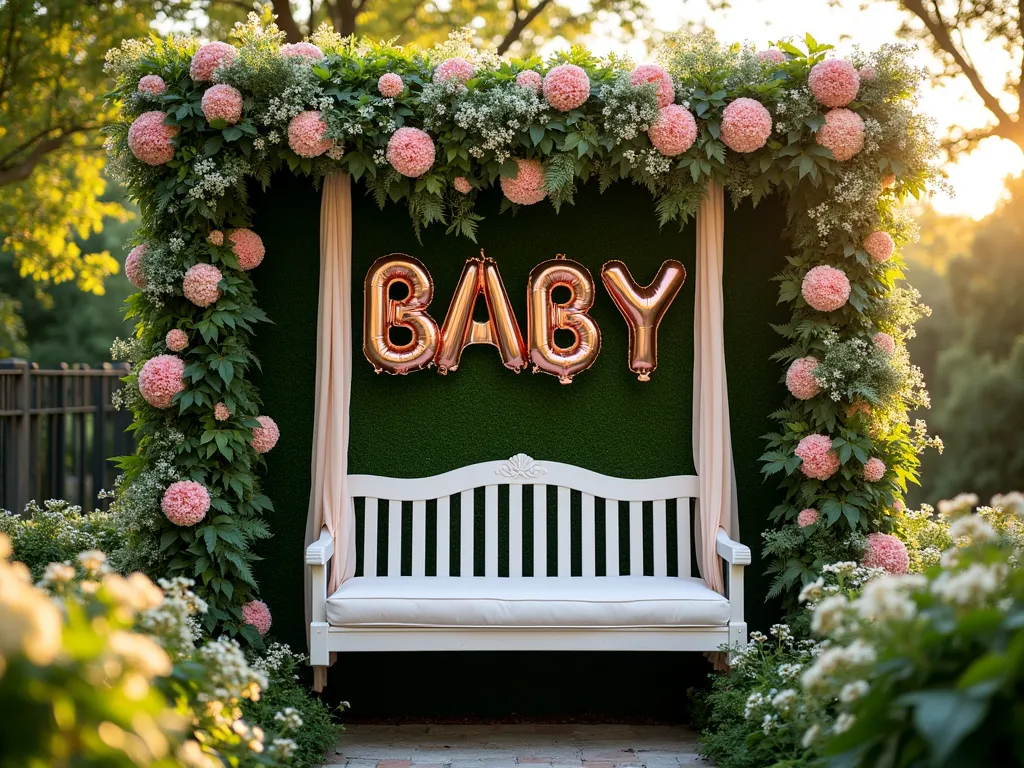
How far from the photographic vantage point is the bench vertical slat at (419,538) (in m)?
4.96

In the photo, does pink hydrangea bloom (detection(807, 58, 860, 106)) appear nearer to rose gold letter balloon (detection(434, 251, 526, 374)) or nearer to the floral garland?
the floral garland

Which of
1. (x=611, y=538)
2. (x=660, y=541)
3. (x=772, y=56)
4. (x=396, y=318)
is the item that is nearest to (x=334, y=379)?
(x=396, y=318)

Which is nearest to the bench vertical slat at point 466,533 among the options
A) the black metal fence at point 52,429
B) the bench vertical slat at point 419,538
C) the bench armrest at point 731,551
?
the bench vertical slat at point 419,538

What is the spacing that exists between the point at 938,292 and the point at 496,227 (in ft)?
70.4

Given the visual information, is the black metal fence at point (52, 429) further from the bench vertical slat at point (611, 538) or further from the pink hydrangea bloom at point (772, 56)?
the pink hydrangea bloom at point (772, 56)

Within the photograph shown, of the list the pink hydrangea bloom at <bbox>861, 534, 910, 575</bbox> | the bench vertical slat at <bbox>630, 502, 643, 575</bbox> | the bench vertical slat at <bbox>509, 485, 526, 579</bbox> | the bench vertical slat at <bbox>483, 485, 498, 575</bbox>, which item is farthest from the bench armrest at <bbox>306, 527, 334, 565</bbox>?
the pink hydrangea bloom at <bbox>861, 534, 910, 575</bbox>

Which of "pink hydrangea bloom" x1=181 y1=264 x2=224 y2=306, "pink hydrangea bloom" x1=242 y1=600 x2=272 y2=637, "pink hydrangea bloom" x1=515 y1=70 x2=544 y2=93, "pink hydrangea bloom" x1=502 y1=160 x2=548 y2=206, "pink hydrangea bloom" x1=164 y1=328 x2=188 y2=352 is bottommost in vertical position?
"pink hydrangea bloom" x1=242 y1=600 x2=272 y2=637

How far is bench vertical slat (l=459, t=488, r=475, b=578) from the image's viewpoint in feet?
16.3

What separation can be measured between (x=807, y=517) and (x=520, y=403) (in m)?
1.51

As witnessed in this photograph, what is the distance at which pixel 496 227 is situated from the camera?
5.07 m

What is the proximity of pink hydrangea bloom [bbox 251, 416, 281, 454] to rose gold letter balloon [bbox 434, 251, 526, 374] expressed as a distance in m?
0.87

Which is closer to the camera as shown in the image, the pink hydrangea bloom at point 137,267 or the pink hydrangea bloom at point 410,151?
the pink hydrangea bloom at point 410,151

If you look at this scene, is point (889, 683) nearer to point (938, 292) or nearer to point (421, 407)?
point (421, 407)

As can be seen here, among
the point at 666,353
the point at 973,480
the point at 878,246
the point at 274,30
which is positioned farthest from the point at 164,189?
the point at 973,480
